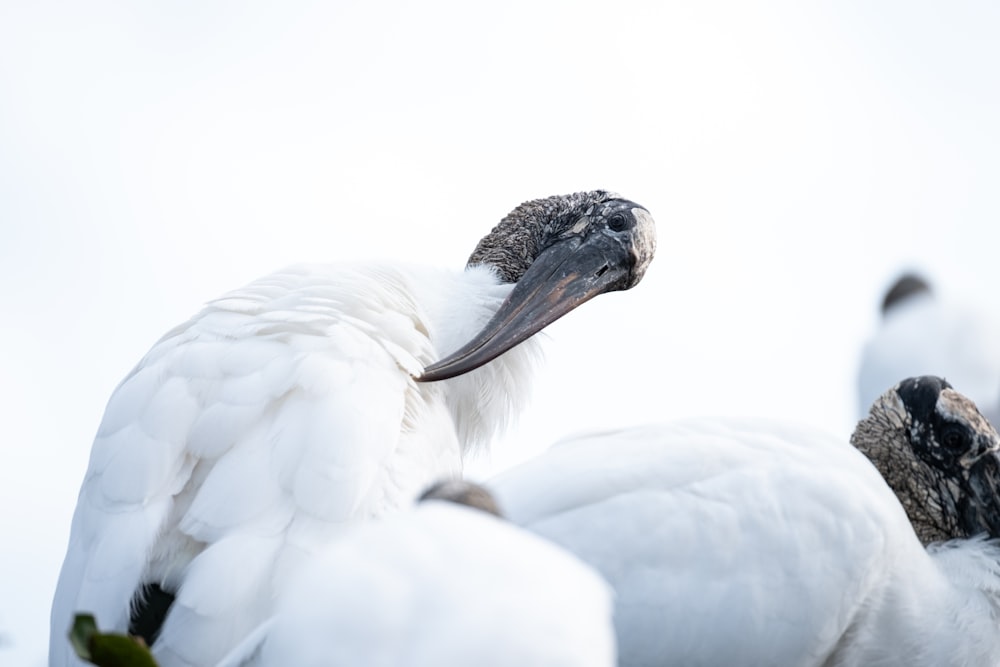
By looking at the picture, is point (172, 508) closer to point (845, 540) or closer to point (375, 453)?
point (375, 453)

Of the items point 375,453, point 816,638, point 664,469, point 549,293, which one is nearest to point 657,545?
point 664,469

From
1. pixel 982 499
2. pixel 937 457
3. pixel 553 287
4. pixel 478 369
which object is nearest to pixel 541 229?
pixel 553 287

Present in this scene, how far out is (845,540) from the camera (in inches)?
136

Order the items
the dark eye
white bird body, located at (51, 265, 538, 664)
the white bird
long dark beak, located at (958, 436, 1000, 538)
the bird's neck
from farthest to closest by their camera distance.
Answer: the white bird < the bird's neck < the dark eye < long dark beak, located at (958, 436, 1000, 538) < white bird body, located at (51, 265, 538, 664)

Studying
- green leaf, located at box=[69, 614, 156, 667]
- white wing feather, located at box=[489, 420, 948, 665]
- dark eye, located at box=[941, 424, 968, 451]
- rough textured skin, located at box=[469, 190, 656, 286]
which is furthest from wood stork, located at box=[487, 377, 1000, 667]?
green leaf, located at box=[69, 614, 156, 667]

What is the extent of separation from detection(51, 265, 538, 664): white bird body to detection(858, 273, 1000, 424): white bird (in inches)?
270

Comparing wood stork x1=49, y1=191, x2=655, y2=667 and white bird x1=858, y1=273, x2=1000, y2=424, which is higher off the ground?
wood stork x1=49, y1=191, x2=655, y2=667

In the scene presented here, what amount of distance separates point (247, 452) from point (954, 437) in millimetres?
2115

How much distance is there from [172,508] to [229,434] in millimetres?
218

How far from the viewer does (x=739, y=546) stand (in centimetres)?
341

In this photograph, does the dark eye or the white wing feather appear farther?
the dark eye

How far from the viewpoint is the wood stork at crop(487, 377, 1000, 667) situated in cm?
335

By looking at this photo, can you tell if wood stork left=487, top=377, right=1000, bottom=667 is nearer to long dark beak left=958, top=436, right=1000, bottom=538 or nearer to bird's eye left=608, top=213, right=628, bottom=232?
long dark beak left=958, top=436, right=1000, bottom=538

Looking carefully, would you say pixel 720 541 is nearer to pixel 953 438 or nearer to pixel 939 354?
pixel 953 438
